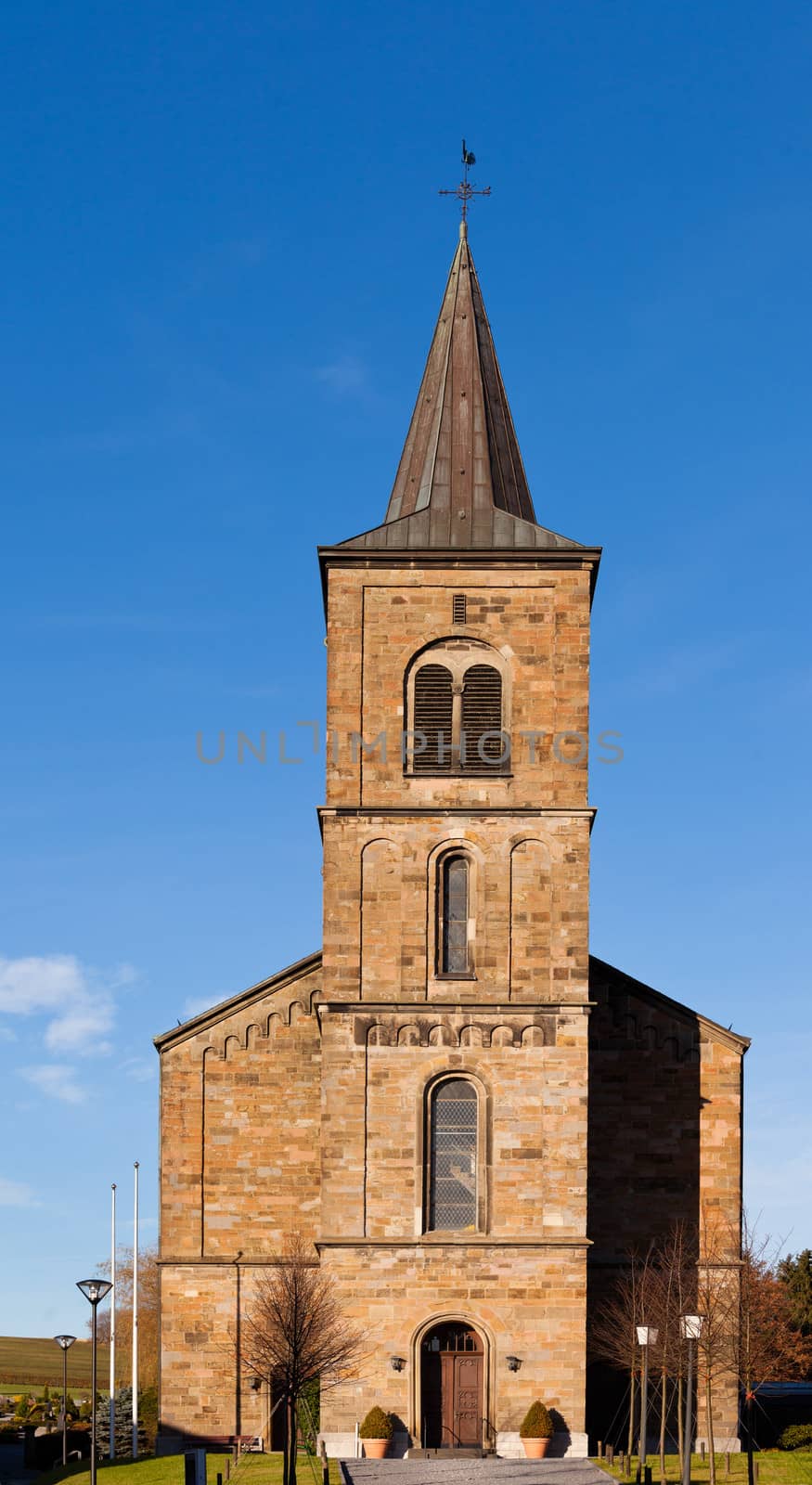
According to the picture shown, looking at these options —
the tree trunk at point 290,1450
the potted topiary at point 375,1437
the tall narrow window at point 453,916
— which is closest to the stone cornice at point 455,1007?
the tall narrow window at point 453,916

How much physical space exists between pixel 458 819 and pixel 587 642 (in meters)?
4.97

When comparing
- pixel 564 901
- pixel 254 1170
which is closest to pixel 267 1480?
pixel 254 1170

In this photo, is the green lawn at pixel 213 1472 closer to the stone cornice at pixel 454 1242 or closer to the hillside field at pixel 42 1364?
the stone cornice at pixel 454 1242

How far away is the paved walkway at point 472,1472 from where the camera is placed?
34.2 metres

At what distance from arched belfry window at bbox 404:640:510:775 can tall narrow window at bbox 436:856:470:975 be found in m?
2.10

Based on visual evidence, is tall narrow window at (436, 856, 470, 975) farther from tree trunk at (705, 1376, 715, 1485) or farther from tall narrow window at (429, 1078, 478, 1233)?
tree trunk at (705, 1376, 715, 1485)

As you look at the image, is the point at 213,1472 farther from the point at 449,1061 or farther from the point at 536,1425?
the point at 449,1061

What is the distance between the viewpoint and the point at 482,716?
138 ft

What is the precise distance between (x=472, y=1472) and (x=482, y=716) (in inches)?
609

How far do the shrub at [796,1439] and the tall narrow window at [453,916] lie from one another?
1337 cm

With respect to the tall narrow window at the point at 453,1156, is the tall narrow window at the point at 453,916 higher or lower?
higher

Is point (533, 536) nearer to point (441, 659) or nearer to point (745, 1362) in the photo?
point (441, 659)

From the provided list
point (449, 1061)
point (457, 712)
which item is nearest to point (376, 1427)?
point (449, 1061)

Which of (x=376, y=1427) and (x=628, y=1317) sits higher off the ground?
(x=628, y=1317)
